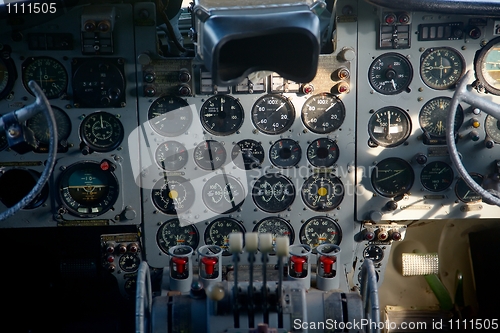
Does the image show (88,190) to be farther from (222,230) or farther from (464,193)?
(464,193)

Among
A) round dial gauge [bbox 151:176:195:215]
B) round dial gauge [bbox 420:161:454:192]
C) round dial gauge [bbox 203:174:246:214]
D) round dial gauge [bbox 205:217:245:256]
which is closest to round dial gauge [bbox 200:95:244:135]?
round dial gauge [bbox 203:174:246:214]

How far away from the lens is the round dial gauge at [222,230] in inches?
180

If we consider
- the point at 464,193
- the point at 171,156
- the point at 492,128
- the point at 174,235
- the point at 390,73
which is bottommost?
the point at 174,235

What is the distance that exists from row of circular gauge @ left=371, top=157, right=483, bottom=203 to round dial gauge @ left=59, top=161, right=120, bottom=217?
2.11 m

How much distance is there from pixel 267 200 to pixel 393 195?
1.02 metres

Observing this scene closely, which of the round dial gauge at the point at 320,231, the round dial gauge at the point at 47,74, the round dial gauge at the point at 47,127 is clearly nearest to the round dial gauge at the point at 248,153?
the round dial gauge at the point at 320,231

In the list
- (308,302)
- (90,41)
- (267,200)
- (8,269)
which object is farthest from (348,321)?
(8,269)

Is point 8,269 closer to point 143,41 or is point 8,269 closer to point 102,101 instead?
point 102,101

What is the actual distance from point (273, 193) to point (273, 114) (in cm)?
64

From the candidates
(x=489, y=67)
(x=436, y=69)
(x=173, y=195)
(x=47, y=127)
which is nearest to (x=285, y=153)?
(x=173, y=195)

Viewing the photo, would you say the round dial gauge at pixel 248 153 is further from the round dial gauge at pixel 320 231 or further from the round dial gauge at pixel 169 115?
the round dial gauge at pixel 320 231

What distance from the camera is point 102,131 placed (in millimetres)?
4395

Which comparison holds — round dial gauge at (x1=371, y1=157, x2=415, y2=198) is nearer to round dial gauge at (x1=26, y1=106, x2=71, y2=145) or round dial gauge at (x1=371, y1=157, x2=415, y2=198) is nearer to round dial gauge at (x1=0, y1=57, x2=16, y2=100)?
round dial gauge at (x1=26, y1=106, x2=71, y2=145)

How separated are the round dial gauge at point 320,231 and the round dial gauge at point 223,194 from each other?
586mm
